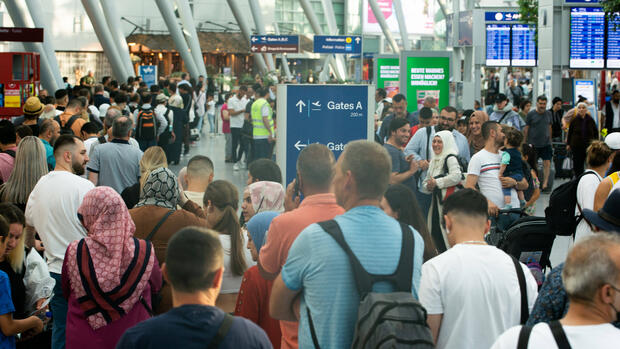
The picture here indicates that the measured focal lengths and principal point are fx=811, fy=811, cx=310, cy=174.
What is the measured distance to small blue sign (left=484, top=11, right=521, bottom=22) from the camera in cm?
2152

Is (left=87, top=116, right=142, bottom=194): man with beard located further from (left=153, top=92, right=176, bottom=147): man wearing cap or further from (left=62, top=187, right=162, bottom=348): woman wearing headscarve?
(left=153, top=92, right=176, bottom=147): man wearing cap

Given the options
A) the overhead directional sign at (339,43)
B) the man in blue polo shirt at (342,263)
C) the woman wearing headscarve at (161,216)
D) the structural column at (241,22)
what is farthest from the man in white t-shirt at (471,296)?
the structural column at (241,22)

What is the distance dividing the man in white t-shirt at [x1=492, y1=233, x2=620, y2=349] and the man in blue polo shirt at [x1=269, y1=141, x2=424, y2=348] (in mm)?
791

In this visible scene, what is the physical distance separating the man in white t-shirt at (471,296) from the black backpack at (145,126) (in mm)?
11700

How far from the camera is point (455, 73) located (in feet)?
63.6

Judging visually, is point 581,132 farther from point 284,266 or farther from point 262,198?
point 284,266

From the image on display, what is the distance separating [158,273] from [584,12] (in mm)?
13605

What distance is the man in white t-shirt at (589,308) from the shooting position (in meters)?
2.62

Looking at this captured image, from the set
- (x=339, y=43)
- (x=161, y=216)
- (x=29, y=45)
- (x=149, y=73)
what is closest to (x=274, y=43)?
(x=339, y=43)

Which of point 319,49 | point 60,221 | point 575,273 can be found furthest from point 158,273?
point 319,49

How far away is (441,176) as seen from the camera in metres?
8.95

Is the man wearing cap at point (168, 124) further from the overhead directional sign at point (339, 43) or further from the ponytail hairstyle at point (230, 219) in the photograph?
the overhead directional sign at point (339, 43)

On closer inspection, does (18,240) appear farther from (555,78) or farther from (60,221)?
(555,78)

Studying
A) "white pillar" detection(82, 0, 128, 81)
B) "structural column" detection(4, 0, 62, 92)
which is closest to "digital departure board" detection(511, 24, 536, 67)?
"structural column" detection(4, 0, 62, 92)
